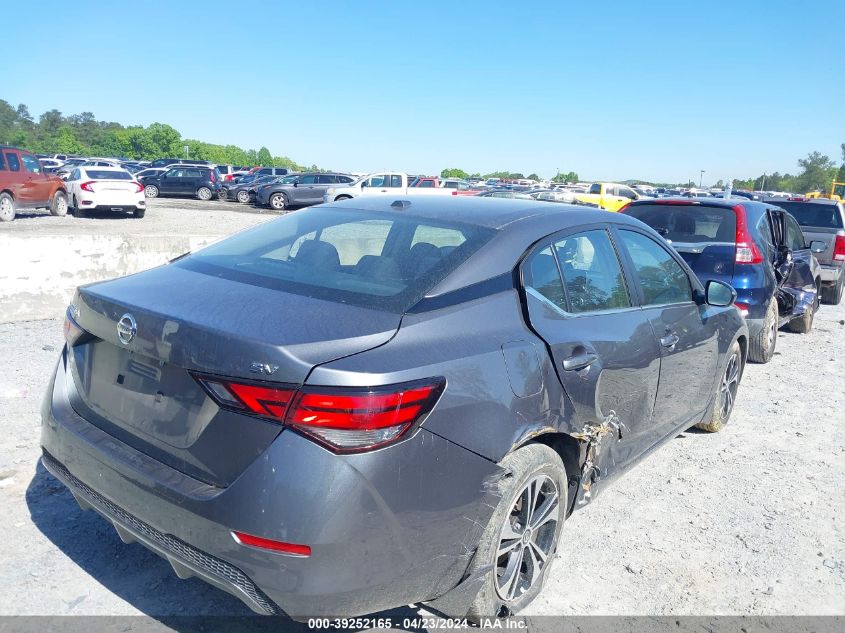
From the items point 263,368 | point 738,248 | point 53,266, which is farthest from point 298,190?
point 263,368

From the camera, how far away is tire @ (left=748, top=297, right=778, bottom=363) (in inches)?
281

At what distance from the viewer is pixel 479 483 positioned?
2.43m

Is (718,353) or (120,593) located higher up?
(718,353)

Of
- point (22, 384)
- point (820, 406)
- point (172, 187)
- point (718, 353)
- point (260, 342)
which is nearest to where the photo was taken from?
point (260, 342)

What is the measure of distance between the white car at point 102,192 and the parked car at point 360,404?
20.3 metres

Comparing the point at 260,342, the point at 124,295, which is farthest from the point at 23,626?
the point at 260,342

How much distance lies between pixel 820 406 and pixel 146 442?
584cm

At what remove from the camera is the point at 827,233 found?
38.5 ft

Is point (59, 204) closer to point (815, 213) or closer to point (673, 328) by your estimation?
point (815, 213)

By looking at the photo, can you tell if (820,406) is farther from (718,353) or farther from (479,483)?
(479,483)

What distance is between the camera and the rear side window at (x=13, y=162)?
17.8m

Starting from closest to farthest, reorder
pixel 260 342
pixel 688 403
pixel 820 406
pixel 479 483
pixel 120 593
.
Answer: pixel 260 342 < pixel 479 483 < pixel 120 593 < pixel 688 403 < pixel 820 406

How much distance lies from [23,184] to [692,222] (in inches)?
703

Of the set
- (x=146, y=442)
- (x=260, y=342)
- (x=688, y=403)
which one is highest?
(x=260, y=342)
